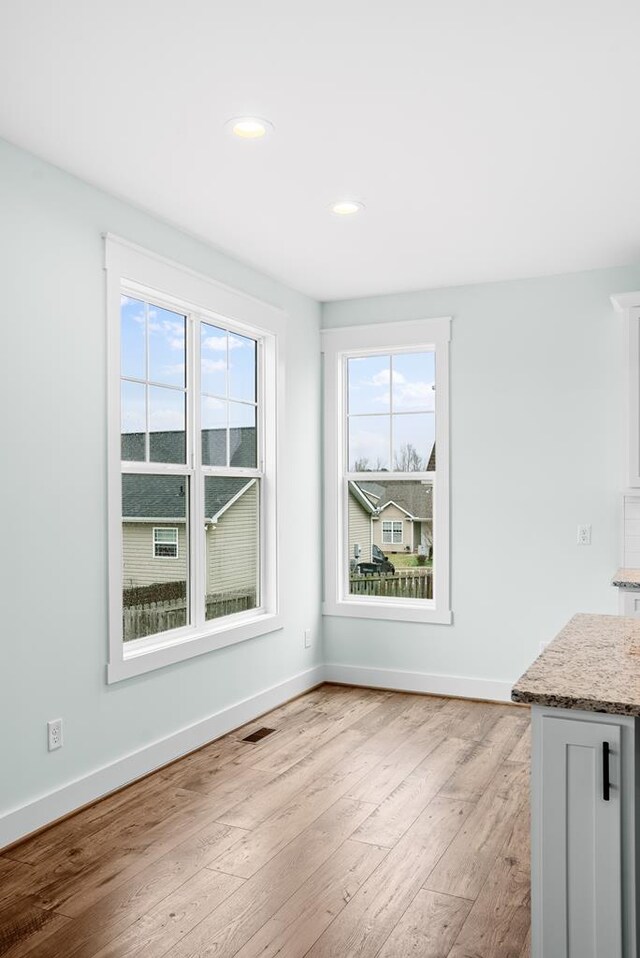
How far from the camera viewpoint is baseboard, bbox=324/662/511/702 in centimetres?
477

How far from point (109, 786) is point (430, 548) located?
257cm

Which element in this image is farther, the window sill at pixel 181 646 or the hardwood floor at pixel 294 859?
the window sill at pixel 181 646

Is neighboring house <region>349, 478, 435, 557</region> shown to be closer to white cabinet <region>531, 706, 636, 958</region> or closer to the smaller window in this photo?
the smaller window

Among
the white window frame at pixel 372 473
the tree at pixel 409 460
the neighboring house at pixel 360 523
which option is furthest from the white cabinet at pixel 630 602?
the neighboring house at pixel 360 523

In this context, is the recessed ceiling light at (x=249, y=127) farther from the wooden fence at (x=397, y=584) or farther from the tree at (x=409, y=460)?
the wooden fence at (x=397, y=584)

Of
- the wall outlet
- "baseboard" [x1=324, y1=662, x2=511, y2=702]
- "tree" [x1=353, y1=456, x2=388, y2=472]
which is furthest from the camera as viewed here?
"tree" [x1=353, y1=456, x2=388, y2=472]

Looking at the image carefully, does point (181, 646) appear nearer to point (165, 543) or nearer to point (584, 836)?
point (165, 543)

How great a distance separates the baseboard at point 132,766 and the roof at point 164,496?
3.52 ft

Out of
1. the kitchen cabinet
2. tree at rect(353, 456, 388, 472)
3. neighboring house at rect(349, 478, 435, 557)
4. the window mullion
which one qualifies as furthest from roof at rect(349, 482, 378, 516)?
the kitchen cabinet

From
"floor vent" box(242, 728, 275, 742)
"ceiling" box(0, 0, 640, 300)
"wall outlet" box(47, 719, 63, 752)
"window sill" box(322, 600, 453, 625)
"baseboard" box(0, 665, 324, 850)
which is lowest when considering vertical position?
"floor vent" box(242, 728, 275, 742)

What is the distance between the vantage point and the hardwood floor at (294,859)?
2242mm

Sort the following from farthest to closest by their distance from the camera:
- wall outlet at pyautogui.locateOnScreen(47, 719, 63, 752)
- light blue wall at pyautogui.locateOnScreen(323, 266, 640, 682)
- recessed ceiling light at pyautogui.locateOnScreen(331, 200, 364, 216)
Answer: light blue wall at pyautogui.locateOnScreen(323, 266, 640, 682) < recessed ceiling light at pyautogui.locateOnScreen(331, 200, 364, 216) < wall outlet at pyautogui.locateOnScreen(47, 719, 63, 752)

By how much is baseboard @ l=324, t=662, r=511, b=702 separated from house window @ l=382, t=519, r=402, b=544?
0.87m

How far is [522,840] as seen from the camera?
2.87 m
